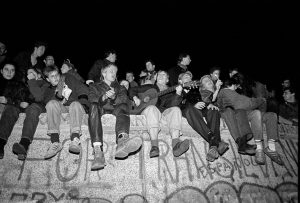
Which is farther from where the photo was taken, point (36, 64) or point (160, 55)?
point (160, 55)

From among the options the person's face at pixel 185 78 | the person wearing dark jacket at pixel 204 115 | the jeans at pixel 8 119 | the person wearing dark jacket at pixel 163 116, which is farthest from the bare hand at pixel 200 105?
the jeans at pixel 8 119

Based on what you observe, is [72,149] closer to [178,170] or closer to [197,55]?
[178,170]

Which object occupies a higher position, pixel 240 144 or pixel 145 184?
pixel 240 144

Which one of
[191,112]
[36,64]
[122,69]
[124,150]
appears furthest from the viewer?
[122,69]

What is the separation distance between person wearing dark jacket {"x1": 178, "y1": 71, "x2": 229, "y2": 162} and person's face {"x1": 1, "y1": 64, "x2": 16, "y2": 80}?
3.50 m

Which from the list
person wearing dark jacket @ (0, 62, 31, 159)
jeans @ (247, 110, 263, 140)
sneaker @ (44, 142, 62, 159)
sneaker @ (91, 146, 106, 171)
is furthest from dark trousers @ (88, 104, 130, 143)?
jeans @ (247, 110, 263, 140)

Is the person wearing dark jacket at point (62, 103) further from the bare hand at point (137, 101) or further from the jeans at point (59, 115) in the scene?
the bare hand at point (137, 101)

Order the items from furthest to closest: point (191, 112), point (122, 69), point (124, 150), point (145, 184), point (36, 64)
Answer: point (122, 69), point (36, 64), point (191, 112), point (145, 184), point (124, 150)

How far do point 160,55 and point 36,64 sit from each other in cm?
633

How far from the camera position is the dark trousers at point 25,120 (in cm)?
491

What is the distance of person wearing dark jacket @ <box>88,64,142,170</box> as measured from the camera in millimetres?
4590

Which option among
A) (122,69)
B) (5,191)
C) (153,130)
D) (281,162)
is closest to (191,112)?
(153,130)

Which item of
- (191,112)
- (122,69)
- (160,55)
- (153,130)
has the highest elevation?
(160,55)

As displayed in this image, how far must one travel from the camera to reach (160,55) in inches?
494
